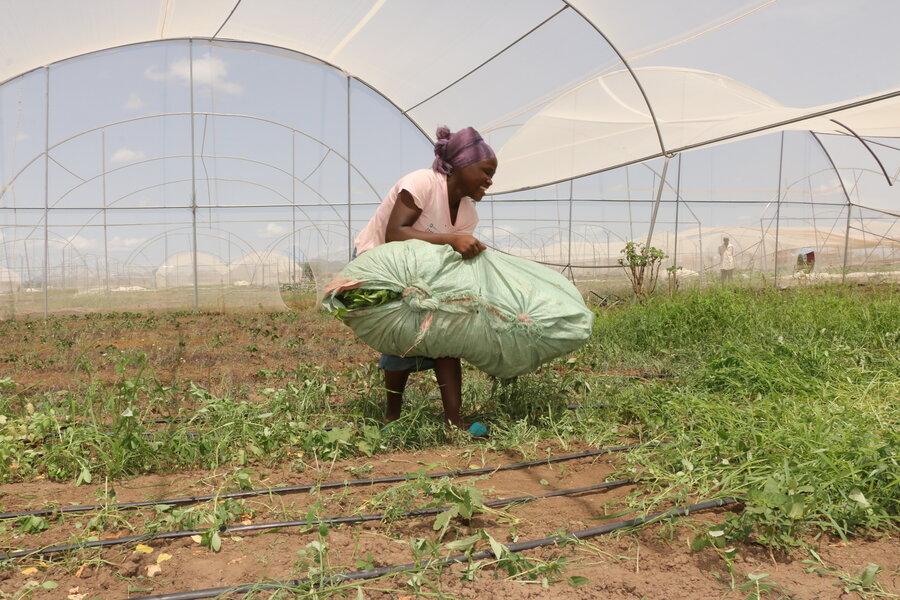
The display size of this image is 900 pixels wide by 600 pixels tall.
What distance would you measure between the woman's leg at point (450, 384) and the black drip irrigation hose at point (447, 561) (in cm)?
98

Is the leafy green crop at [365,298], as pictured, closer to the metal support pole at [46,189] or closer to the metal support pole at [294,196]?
the metal support pole at [46,189]

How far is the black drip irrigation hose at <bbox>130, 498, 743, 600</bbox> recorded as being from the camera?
52.3 inches

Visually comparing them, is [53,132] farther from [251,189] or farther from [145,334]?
[145,334]

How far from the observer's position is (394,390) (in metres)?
2.69

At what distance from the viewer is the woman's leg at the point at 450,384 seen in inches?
101

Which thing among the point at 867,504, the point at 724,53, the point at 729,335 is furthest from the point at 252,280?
the point at 867,504

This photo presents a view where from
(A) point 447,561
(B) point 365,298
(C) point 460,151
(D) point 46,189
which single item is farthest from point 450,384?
(D) point 46,189

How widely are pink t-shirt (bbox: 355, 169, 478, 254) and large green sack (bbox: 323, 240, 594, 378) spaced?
0.55 ft

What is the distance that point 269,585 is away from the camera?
1306 mm

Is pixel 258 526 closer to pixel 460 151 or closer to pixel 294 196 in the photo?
pixel 460 151

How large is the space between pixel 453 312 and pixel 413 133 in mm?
7780

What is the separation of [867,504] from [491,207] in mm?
9874

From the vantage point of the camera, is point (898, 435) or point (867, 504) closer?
point (867, 504)

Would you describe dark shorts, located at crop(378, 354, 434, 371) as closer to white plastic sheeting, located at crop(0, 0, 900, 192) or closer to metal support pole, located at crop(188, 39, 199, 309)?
white plastic sheeting, located at crop(0, 0, 900, 192)
